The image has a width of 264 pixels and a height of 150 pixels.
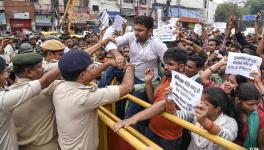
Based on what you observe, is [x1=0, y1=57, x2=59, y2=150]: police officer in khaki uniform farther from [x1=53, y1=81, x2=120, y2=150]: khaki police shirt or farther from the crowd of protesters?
[x1=53, y1=81, x2=120, y2=150]: khaki police shirt

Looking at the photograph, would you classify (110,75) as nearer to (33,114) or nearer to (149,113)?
(33,114)

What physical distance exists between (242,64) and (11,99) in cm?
220

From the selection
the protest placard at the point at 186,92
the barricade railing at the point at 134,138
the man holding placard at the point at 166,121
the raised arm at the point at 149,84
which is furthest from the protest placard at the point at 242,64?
the barricade railing at the point at 134,138

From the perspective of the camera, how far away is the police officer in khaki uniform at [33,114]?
2.85 metres

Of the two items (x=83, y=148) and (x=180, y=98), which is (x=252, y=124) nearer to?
(x=180, y=98)

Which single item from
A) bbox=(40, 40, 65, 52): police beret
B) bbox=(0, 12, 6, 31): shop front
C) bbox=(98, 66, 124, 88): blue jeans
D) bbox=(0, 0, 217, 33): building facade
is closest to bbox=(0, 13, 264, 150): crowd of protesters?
bbox=(40, 40, 65, 52): police beret

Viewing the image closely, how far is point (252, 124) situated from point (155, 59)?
80.6 inches

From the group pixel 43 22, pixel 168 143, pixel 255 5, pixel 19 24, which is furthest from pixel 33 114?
pixel 255 5

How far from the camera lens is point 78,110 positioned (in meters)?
2.52

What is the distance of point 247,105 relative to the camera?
2521 mm

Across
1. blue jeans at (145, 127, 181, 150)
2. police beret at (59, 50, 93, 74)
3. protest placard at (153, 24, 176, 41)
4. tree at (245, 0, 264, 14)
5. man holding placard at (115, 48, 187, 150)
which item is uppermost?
tree at (245, 0, 264, 14)

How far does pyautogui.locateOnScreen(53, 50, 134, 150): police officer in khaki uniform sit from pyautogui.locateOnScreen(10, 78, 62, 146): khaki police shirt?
30 centimetres

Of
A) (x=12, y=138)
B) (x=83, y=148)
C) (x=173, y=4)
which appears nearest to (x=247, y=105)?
(x=83, y=148)

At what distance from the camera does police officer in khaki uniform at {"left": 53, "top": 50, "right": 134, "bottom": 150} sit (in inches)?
98.7
